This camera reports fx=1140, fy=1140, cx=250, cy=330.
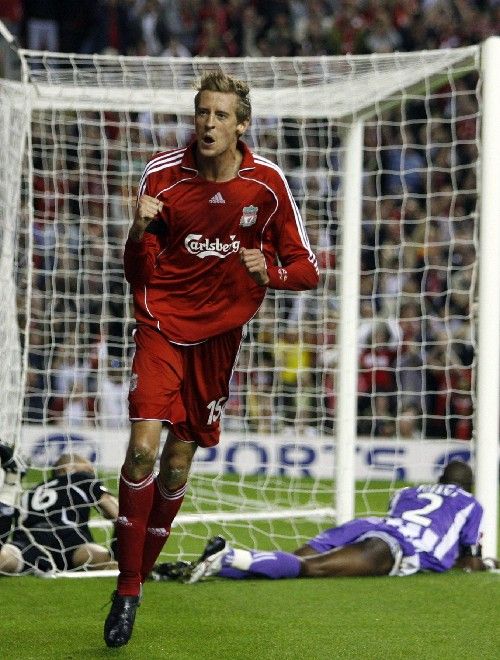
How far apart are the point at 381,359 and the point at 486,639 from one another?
750cm

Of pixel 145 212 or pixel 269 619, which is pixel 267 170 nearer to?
pixel 145 212

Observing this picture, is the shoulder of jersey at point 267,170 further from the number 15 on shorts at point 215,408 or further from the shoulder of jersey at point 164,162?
the number 15 on shorts at point 215,408

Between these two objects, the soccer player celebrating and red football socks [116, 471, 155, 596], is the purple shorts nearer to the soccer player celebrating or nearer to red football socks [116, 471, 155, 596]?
the soccer player celebrating

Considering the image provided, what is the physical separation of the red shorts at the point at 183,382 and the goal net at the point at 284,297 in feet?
6.84

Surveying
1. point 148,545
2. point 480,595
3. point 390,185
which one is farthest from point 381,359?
point 148,545

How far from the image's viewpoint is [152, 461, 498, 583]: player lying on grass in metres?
6.08

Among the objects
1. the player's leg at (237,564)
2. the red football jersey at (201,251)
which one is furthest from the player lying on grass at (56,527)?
the red football jersey at (201,251)

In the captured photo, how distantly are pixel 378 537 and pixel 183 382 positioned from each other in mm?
2057

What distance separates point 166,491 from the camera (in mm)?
4828

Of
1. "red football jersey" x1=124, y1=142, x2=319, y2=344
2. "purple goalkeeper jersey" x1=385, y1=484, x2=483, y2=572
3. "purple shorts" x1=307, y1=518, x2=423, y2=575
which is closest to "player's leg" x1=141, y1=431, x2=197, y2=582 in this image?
"red football jersey" x1=124, y1=142, x2=319, y2=344

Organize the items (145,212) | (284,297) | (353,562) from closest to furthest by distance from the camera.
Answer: (145,212) < (353,562) < (284,297)

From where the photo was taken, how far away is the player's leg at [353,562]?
621 centimetres

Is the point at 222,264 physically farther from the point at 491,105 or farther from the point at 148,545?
the point at 491,105

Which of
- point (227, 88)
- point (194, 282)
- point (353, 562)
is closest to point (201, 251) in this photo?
point (194, 282)
